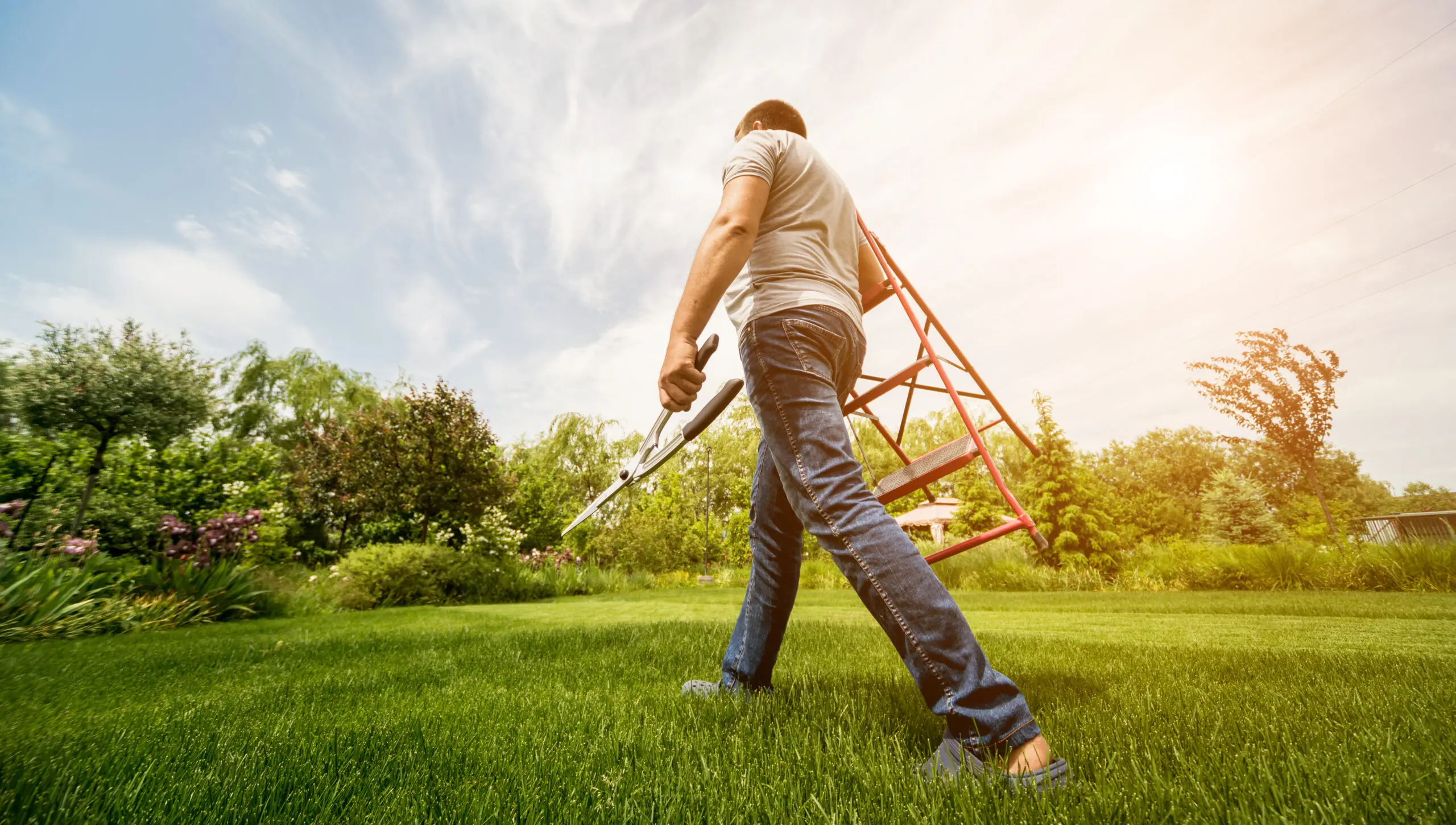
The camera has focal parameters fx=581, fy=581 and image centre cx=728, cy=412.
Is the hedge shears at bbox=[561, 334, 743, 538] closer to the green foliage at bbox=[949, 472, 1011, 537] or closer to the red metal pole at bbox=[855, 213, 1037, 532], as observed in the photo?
the red metal pole at bbox=[855, 213, 1037, 532]

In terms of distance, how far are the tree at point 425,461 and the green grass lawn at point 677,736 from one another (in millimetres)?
8035

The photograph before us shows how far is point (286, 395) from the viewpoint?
19.7 m

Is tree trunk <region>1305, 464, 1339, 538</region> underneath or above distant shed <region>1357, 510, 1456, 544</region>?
above

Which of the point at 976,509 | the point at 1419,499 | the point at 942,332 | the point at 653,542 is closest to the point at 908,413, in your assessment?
the point at 942,332

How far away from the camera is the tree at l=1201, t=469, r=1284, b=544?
2270 centimetres

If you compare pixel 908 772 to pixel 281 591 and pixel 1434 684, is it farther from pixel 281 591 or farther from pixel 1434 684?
pixel 281 591

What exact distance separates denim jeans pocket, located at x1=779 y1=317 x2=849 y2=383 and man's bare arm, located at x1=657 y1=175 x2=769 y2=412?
8.3 inches

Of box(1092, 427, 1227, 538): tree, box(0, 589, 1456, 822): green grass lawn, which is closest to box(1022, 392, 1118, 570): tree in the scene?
box(0, 589, 1456, 822): green grass lawn

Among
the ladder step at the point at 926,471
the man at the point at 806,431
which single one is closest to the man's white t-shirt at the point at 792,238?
the man at the point at 806,431

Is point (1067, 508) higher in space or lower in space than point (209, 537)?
lower

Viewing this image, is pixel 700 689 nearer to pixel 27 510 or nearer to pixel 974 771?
pixel 974 771

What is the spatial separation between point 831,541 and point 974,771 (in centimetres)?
56

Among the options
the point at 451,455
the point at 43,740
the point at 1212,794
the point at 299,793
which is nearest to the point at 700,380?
the point at 299,793

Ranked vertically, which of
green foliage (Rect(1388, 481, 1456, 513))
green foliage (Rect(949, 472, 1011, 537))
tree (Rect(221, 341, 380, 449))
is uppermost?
tree (Rect(221, 341, 380, 449))
